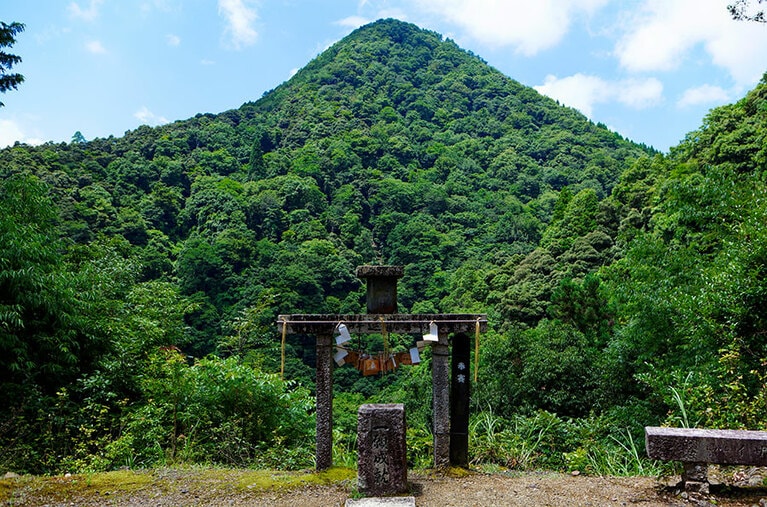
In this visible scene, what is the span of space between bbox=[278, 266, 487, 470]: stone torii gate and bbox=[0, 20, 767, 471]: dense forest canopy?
1.65m

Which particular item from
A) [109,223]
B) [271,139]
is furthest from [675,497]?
[271,139]

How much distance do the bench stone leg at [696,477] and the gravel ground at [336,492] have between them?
0.08 m

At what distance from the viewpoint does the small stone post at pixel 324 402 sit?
20.3ft

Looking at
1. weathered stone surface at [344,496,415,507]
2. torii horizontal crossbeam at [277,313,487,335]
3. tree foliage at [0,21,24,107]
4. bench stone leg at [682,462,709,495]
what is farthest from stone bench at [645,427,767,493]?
tree foliage at [0,21,24,107]

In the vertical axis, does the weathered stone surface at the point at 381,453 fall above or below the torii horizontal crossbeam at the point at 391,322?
below

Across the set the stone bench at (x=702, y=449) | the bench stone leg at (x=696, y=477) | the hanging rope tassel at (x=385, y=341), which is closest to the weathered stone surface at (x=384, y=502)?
the hanging rope tassel at (x=385, y=341)

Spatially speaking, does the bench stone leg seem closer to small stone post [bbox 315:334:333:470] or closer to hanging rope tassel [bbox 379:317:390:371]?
hanging rope tassel [bbox 379:317:390:371]

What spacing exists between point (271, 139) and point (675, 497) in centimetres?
6601

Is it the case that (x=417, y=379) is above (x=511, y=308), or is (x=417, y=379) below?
below

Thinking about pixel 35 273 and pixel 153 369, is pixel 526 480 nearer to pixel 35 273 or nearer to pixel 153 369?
pixel 153 369

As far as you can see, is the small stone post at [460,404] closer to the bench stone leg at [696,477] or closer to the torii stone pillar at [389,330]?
the torii stone pillar at [389,330]

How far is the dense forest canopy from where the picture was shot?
7.93 meters

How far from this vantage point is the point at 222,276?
123 ft

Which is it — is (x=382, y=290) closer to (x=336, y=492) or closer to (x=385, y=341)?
(x=385, y=341)
